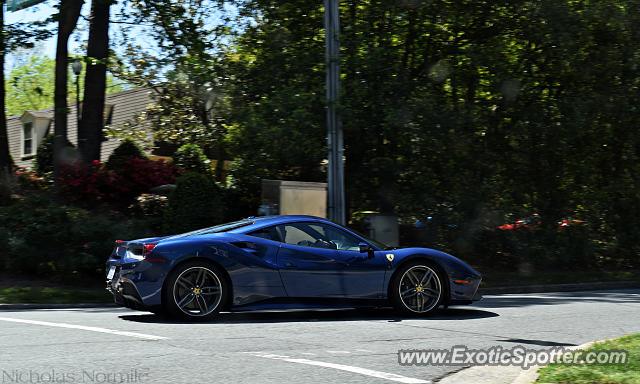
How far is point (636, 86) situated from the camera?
1945 centimetres

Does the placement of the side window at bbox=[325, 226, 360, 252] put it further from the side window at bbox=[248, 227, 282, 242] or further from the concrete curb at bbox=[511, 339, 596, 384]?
the concrete curb at bbox=[511, 339, 596, 384]

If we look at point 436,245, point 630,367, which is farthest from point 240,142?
point 630,367

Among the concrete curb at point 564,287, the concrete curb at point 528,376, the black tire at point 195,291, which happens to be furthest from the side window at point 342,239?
the concrete curb at point 564,287

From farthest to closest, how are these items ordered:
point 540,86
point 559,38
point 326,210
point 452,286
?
point 540,86 → point 559,38 → point 326,210 → point 452,286

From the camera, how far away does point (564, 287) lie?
1648cm

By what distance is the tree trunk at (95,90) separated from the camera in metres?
20.2

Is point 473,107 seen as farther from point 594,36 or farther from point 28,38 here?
point 28,38

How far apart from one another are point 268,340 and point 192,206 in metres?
9.79

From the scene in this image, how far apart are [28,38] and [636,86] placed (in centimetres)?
1530

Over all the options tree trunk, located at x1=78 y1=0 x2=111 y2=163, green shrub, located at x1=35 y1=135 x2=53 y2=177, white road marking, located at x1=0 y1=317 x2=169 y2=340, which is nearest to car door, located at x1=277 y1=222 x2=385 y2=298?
white road marking, located at x1=0 y1=317 x2=169 y2=340

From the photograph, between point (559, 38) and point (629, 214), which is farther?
point (629, 214)

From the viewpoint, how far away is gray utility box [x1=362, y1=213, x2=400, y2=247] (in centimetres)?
1766

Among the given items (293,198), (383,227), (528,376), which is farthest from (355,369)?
(383,227)

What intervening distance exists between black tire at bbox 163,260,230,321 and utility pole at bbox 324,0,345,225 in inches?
265
